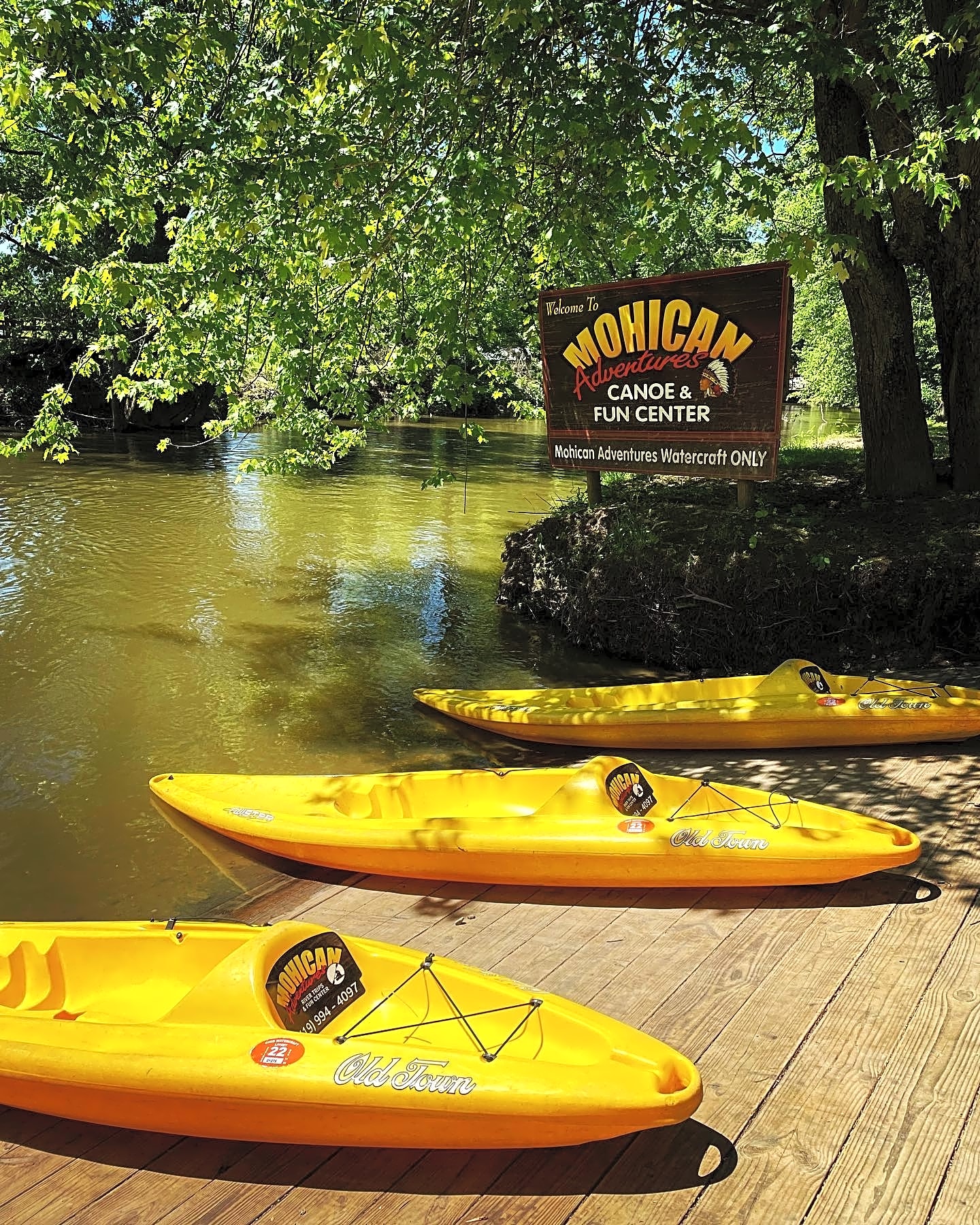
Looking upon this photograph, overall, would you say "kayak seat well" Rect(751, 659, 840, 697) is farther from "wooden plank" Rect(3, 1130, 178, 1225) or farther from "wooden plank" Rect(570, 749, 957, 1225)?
"wooden plank" Rect(3, 1130, 178, 1225)

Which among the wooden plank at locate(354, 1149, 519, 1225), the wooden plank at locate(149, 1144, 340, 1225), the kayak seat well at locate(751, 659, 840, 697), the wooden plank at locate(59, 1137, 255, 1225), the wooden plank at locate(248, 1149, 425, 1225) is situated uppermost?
the kayak seat well at locate(751, 659, 840, 697)

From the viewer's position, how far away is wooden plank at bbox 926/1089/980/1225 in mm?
2447

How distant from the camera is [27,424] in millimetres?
28141

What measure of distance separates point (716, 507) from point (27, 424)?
24.7 metres

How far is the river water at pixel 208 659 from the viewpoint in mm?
5871

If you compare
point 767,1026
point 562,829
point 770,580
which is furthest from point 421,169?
point 767,1026

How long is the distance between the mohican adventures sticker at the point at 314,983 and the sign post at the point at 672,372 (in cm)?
639

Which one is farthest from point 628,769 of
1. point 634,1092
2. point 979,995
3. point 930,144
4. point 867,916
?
point 930,144

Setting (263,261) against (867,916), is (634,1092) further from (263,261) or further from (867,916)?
(263,261)

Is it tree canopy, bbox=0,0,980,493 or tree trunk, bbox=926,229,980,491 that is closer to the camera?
tree canopy, bbox=0,0,980,493

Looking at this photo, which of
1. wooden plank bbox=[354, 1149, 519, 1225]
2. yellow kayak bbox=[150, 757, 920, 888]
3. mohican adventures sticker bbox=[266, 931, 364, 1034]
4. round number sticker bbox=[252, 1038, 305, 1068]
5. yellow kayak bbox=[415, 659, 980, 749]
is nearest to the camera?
wooden plank bbox=[354, 1149, 519, 1225]

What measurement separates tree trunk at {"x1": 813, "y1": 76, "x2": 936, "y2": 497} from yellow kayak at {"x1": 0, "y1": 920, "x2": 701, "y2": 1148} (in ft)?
25.4

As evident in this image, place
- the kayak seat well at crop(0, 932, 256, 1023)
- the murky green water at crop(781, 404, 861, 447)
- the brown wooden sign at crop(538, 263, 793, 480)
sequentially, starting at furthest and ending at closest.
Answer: the murky green water at crop(781, 404, 861, 447)
the brown wooden sign at crop(538, 263, 793, 480)
the kayak seat well at crop(0, 932, 256, 1023)

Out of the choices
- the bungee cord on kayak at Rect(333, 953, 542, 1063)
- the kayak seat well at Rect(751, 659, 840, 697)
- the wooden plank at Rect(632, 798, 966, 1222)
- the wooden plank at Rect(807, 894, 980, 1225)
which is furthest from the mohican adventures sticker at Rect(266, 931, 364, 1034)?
the kayak seat well at Rect(751, 659, 840, 697)
